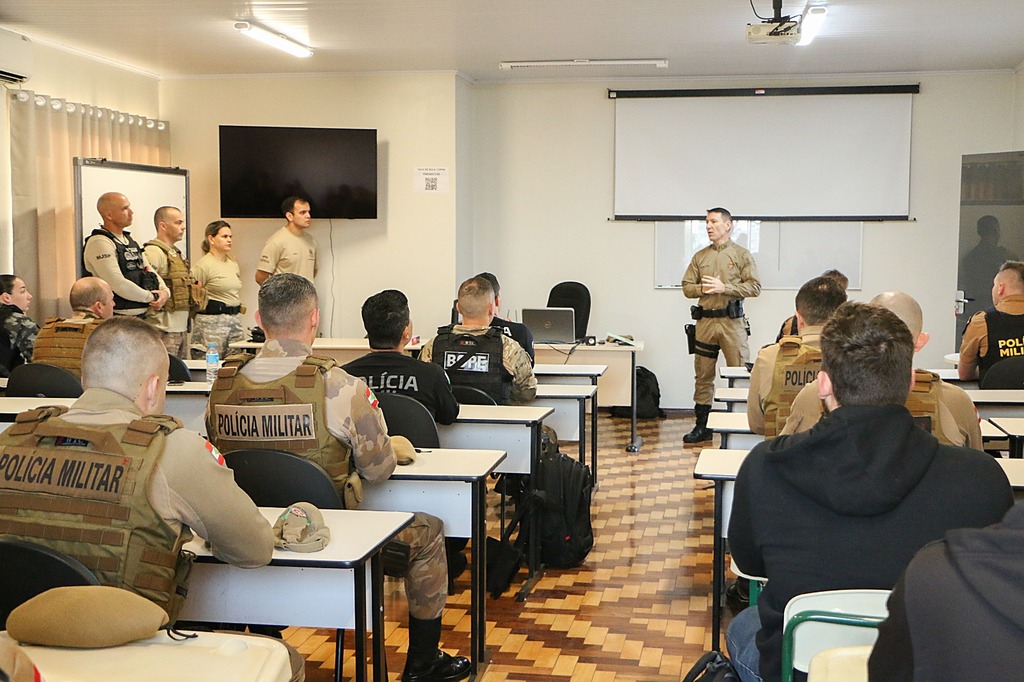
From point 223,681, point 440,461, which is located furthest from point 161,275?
point 223,681

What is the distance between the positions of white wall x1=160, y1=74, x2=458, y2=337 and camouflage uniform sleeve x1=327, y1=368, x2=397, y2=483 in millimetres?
5871

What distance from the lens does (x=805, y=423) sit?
318cm

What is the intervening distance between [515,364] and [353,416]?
75.0 inches

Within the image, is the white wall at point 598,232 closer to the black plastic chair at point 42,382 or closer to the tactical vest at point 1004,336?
the tactical vest at point 1004,336

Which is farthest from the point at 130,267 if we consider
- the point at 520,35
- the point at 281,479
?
the point at 281,479

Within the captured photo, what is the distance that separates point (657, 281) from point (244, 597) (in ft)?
23.4

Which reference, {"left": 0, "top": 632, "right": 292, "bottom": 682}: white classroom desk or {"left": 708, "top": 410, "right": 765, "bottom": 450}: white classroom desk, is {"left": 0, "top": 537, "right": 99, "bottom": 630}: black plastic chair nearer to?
{"left": 0, "top": 632, "right": 292, "bottom": 682}: white classroom desk

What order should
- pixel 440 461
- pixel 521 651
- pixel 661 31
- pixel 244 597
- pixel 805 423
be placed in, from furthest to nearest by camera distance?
pixel 661 31
pixel 521 651
pixel 440 461
pixel 805 423
pixel 244 597

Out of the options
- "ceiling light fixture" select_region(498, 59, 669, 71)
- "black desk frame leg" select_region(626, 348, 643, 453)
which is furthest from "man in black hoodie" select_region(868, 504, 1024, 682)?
"ceiling light fixture" select_region(498, 59, 669, 71)

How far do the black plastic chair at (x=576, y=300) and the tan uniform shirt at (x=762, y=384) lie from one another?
15.9 ft

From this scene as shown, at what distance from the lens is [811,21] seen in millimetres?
6551

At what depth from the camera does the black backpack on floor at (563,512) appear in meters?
4.62

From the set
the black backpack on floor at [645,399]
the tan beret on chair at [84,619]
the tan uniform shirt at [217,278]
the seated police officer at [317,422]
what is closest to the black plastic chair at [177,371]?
the seated police officer at [317,422]

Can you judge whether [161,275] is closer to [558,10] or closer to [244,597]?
[558,10]
